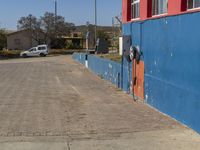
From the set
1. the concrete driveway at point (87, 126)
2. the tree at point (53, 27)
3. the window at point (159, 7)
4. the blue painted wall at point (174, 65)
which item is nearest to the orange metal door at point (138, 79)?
the concrete driveway at point (87, 126)

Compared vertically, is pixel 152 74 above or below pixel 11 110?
above

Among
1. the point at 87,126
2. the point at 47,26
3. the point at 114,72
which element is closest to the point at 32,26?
the point at 47,26

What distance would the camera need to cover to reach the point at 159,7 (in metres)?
16.5

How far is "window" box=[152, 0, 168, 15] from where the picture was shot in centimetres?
1571

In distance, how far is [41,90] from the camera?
67.1 feet

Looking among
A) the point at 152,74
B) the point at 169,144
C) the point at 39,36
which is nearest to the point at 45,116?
the point at 152,74

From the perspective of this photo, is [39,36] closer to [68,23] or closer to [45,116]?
[68,23]

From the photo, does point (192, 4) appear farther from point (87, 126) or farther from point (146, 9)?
point (87, 126)

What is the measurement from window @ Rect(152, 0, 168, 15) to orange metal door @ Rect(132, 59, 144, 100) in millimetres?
1865

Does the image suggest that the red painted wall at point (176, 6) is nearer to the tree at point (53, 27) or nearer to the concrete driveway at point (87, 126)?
the concrete driveway at point (87, 126)

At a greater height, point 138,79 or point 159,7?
point 159,7

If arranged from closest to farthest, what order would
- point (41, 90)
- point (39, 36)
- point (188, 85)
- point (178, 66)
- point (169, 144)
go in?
point (169, 144) < point (188, 85) < point (178, 66) < point (41, 90) < point (39, 36)

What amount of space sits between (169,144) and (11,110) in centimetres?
597

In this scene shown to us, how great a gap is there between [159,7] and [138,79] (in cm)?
256
